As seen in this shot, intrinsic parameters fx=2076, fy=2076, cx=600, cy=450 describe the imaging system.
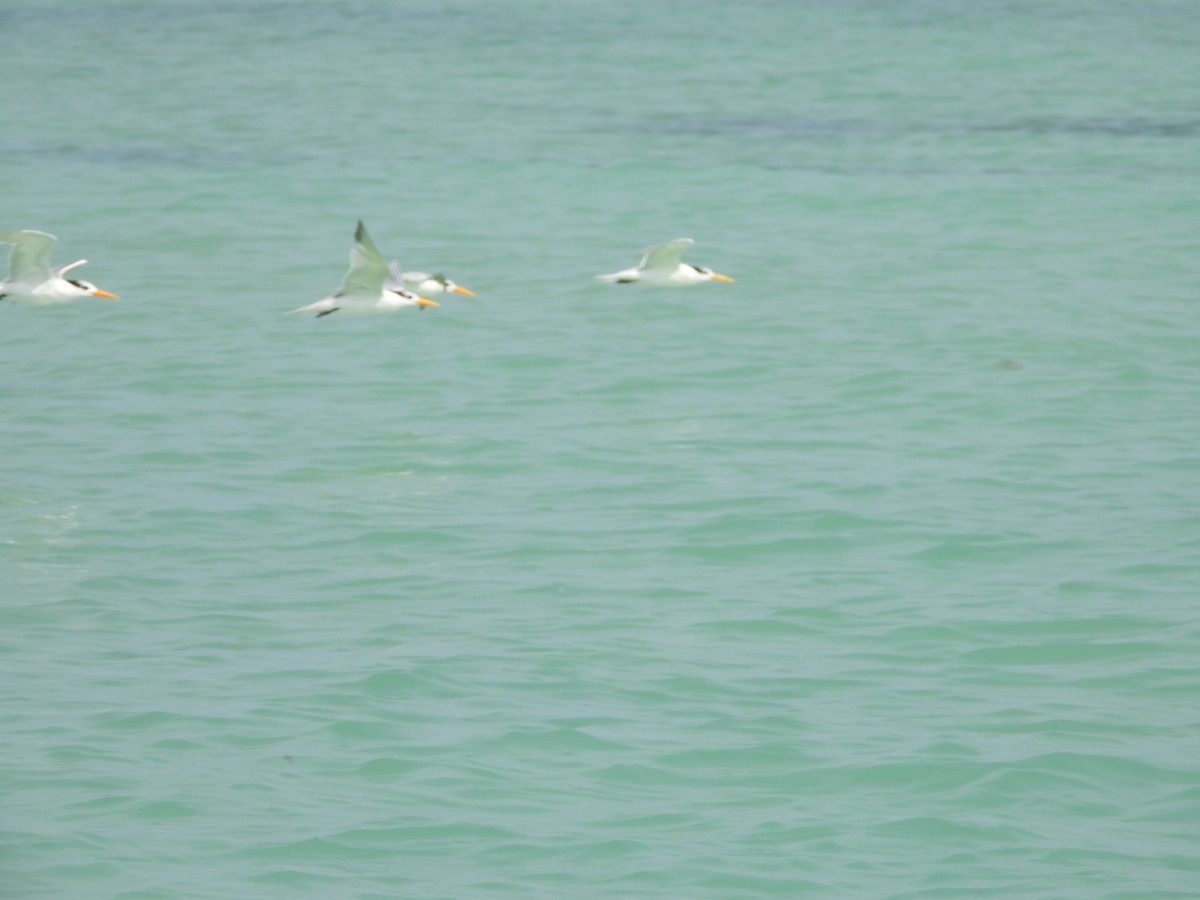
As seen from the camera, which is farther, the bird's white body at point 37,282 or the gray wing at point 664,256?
the gray wing at point 664,256

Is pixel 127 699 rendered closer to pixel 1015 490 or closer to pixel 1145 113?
pixel 1015 490

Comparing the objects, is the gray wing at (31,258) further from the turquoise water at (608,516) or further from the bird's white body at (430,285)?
the bird's white body at (430,285)

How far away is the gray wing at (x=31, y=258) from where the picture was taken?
657 inches

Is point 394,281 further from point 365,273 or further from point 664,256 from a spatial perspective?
point 664,256

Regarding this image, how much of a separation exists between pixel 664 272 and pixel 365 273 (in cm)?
355

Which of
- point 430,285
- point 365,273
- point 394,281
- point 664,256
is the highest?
point 365,273

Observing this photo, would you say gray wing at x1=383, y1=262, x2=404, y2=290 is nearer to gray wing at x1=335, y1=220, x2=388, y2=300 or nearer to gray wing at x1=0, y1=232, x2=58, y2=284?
gray wing at x1=335, y1=220, x2=388, y2=300

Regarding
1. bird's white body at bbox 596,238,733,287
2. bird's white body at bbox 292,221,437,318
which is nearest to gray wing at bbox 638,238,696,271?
bird's white body at bbox 596,238,733,287

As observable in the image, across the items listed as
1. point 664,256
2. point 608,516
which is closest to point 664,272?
point 664,256

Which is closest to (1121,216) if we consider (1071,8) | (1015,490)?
(1015,490)

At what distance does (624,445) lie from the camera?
17.2 metres

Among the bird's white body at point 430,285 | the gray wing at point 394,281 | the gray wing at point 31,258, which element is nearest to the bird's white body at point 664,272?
the bird's white body at point 430,285

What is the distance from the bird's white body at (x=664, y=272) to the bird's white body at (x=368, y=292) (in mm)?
1901

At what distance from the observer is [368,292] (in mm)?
18281
